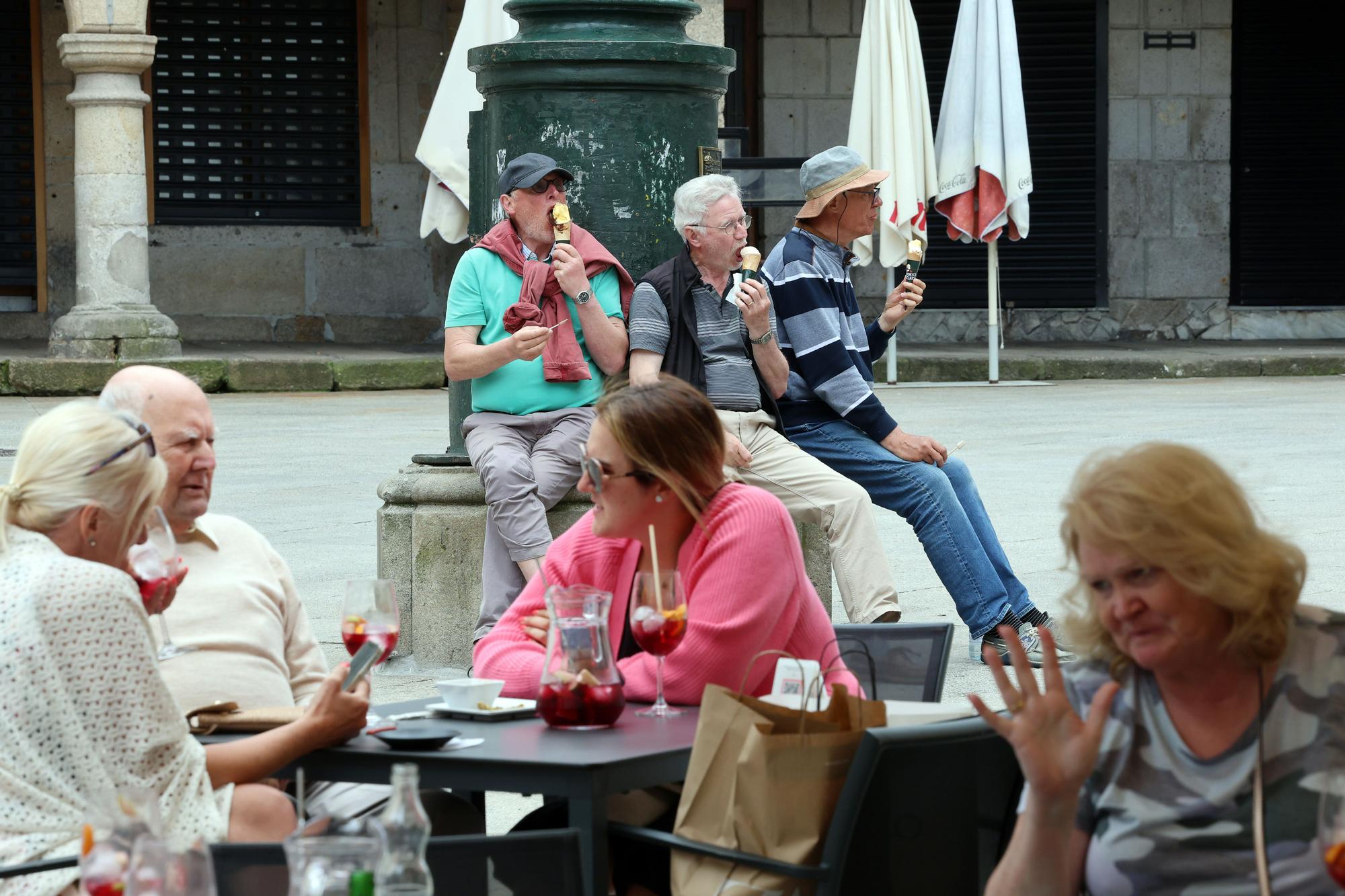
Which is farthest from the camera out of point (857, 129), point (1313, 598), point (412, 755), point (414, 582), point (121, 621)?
point (857, 129)

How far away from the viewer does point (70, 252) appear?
663 inches

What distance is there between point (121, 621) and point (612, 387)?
3.73 ft

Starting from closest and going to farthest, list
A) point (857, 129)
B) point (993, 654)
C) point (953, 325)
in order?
point (993, 654), point (857, 129), point (953, 325)

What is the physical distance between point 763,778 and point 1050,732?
1.76 feet

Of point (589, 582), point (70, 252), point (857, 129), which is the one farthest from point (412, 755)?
point (70, 252)

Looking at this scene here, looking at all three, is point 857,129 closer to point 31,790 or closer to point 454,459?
point 454,459

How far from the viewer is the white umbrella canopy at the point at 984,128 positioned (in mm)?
13508

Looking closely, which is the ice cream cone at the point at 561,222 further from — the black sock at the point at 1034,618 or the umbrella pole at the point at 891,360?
the umbrella pole at the point at 891,360

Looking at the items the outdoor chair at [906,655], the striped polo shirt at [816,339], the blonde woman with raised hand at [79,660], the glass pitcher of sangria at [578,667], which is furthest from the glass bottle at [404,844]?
the striped polo shirt at [816,339]

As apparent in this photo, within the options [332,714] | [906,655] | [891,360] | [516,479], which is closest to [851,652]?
[906,655]

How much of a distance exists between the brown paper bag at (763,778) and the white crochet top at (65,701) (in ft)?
2.50

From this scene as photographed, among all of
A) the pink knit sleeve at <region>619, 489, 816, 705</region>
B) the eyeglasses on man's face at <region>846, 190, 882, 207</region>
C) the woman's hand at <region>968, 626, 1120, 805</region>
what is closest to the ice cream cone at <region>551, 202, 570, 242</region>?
the eyeglasses on man's face at <region>846, 190, 882, 207</region>

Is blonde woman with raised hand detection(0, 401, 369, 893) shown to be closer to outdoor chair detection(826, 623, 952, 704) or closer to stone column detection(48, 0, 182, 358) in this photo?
outdoor chair detection(826, 623, 952, 704)

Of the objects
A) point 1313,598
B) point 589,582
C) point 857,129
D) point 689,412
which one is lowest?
point 1313,598
